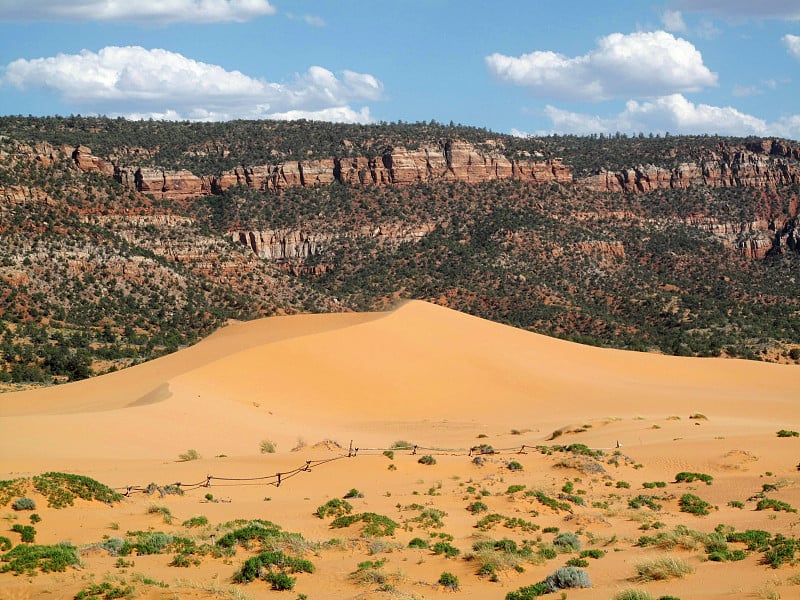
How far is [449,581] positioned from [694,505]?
8007 millimetres

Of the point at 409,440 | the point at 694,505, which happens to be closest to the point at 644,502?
the point at 694,505

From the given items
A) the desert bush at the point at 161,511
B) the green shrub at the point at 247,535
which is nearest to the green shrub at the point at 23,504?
the desert bush at the point at 161,511

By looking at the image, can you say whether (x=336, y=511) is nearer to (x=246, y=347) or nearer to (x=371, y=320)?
(x=246, y=347)

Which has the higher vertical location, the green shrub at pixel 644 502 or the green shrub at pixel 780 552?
the green shrub at pixel 780 552

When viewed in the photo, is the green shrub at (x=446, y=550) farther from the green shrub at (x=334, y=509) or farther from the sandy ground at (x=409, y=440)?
the green shrub at (x=334, y=509)

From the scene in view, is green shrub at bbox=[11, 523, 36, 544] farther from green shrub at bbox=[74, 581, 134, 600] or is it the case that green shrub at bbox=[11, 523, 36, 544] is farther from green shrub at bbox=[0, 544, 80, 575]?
green shrub at bbox=[74, 581, 134, 600]

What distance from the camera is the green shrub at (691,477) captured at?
22.5 meters

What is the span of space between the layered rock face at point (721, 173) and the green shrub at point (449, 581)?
313ft

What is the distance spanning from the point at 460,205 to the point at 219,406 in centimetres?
6731

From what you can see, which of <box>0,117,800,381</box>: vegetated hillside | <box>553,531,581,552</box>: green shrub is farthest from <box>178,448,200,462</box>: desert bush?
<box>0,117,800,381</box>: vegetated hillside

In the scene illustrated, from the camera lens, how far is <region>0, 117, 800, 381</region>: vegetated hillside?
65562 millimetres

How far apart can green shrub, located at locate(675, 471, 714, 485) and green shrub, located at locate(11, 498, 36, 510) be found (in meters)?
15.1

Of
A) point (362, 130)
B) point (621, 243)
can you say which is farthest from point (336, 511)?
point (362, 130)

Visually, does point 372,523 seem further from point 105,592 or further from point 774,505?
point 774,505
